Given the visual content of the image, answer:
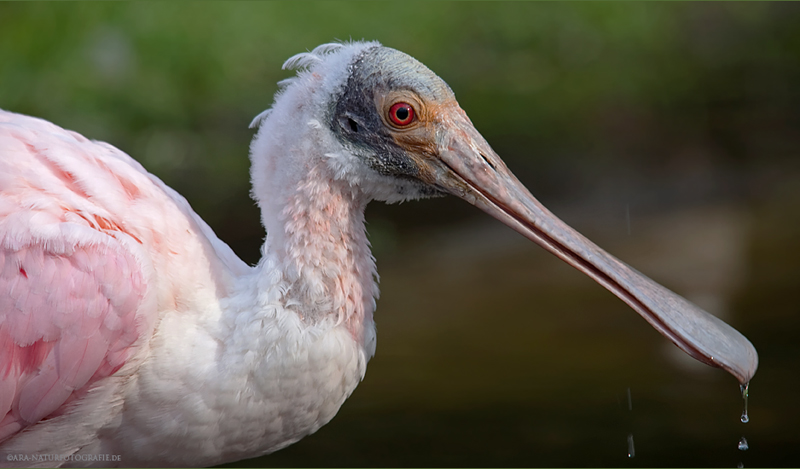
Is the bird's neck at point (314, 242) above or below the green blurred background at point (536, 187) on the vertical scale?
below

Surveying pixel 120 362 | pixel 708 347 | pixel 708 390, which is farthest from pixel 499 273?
pixel 120 362

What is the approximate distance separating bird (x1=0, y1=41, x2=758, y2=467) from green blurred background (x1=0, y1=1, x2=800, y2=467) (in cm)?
159

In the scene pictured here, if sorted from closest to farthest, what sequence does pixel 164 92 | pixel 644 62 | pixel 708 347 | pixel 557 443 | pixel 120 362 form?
pixel 120 362
pixel 708 347
pixel 557 443
pixel 164 92
pixel 644 62

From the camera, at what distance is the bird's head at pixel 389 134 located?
2535mm

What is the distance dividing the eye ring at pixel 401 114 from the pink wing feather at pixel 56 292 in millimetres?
827

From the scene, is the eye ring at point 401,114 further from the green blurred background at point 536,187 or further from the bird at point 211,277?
the green blurred background at point 536,187

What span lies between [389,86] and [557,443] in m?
2.18

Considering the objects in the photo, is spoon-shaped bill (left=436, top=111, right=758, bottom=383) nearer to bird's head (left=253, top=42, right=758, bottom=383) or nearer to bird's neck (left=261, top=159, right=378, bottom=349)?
bird's head (left=253, top=42, right=758, bottom=383)

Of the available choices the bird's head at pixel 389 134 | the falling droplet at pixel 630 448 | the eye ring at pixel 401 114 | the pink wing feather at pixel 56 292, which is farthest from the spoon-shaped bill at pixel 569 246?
the falling droplet at pixel 630 448

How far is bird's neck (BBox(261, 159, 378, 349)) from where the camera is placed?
99.7 inches

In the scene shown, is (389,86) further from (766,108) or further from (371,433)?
(766,108)

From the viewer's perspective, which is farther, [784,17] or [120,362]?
[784,17]

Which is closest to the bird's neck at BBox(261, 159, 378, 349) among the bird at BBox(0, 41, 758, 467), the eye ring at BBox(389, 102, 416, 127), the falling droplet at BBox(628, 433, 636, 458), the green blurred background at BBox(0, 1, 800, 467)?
the bird at BBox(0, 41, 758, 467)

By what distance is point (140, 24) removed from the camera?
6.55 meters
